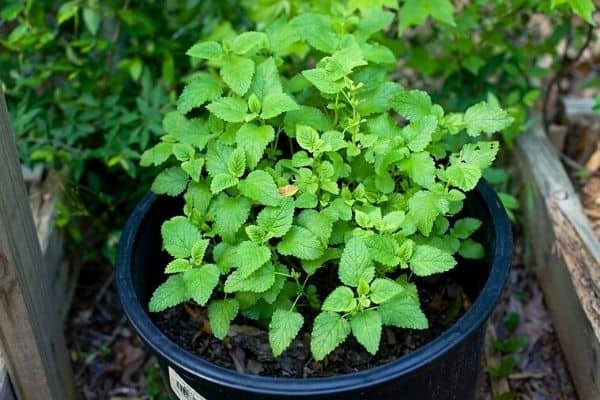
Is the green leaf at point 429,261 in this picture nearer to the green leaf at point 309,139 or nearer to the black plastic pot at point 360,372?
the black plastic pot at point 360,372

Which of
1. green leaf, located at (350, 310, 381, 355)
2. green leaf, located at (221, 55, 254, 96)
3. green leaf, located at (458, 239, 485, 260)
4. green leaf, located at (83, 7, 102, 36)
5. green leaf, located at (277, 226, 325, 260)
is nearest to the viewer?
green leaf, located at (350, 310, 381, 355)

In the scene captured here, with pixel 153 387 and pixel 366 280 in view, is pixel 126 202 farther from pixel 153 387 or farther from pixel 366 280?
pixel 366 280

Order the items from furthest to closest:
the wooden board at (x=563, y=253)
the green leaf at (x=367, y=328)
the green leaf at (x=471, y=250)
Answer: the wooden board at (x=563, y=253), the green leaf at (x=471, y=250), the green leaf at (x=367, y=328)

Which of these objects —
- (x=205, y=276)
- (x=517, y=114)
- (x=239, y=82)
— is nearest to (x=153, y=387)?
(x=205, y=276)

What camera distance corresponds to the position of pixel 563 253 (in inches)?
87.9

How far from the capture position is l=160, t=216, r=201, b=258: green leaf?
168cm

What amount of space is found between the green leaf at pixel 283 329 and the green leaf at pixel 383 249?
0.18 meters

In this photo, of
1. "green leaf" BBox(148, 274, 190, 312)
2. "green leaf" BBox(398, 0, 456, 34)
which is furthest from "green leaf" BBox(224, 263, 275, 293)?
"green leaf" BBox(398, 0, 456, 34)

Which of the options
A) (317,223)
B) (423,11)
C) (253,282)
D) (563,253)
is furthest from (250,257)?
(563,253)

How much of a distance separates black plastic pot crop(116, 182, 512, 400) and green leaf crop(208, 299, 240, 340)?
0.09 meters

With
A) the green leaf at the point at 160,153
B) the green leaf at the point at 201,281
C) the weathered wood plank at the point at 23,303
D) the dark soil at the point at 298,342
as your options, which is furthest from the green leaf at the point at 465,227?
the weathered wood plank at the point at 23,303

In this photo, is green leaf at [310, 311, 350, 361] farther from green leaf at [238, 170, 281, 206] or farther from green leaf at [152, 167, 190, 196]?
green leaf at [152, 167, 190, 196]

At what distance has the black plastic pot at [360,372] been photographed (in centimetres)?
152

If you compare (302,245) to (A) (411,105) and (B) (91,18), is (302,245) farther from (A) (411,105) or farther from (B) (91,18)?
(B) (91,18)
